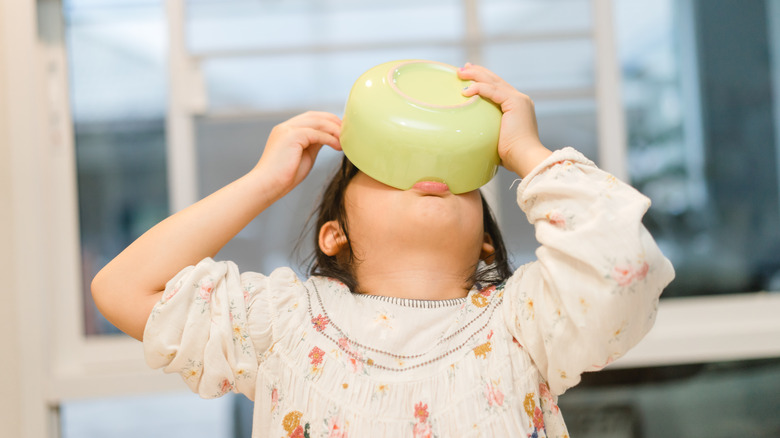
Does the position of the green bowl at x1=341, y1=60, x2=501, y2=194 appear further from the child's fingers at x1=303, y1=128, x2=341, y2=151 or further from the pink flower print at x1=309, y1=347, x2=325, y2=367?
the pink flower print at x1=309, y1=347, x2=325, y2=367

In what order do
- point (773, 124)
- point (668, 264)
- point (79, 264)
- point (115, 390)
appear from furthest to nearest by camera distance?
point (773, 124) → point (79, 264) → point (115, 390) → point (668, 264)

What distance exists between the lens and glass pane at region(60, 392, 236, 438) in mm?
1798

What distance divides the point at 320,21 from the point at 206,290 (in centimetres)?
123

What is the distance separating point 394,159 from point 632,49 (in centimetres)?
135

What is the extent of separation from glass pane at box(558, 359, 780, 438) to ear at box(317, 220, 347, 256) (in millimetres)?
1169

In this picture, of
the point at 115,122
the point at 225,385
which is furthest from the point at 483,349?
the point at 115,122

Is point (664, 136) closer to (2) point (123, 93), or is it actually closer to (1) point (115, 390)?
(2) point (123, 93)

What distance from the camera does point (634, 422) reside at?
5.82ft

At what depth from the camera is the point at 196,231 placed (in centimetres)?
76

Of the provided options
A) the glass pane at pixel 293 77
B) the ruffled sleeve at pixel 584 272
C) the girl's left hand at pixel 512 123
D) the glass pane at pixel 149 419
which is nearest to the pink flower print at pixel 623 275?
the ruffled sleeve at pixel 584 272

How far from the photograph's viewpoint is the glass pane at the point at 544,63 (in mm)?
1771

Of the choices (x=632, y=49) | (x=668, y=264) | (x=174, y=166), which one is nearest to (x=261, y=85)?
(x=174, y=166)

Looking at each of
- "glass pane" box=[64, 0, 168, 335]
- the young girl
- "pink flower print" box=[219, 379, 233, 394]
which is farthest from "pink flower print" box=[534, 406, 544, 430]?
"glass pane" box=[64, 0, 168, 335]

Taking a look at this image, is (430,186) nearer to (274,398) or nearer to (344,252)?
(344,252)
